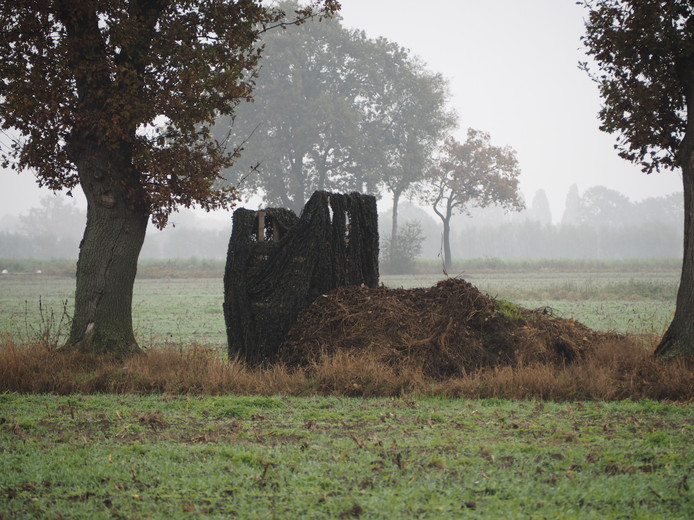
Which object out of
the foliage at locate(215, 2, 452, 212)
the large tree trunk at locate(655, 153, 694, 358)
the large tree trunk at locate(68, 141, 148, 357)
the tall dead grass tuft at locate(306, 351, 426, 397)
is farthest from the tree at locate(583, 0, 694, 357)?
the foliage at locate(215, 2, 452, 212)

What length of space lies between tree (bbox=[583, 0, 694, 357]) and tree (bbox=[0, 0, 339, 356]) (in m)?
5.80

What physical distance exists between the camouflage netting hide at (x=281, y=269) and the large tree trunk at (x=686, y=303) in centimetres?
480

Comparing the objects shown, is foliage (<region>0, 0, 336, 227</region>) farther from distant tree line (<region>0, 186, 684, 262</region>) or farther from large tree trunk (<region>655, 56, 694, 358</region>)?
distant tree line (<region>0, 186, 684, 262</region>)

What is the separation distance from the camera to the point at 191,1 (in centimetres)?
1052

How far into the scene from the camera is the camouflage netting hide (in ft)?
33.1

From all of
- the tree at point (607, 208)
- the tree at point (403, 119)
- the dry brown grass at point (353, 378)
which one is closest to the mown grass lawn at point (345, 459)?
the dry brown grass at point (353, 378)

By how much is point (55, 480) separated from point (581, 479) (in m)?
3.86

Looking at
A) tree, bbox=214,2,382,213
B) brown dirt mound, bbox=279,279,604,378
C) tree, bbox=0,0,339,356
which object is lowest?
brown dirt mound, bbox=279,279,604,378

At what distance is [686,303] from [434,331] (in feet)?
11.9

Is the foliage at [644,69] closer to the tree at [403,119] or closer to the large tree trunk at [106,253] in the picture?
the large tree trunk at [106,253]

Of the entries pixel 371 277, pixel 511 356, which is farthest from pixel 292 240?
pixel 511 356

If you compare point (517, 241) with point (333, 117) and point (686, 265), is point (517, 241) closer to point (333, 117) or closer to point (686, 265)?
point (333, 117)

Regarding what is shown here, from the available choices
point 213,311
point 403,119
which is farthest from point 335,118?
point 213,311

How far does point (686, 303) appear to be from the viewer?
9156 millimetres
